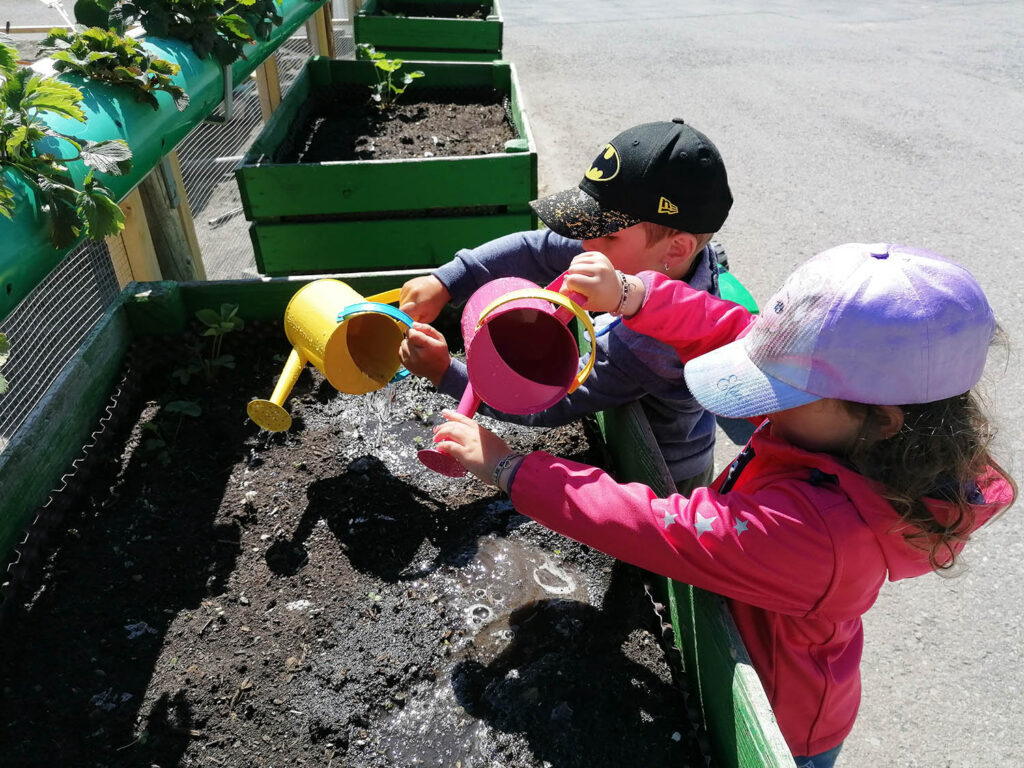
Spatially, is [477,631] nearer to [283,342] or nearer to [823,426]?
[823,426]

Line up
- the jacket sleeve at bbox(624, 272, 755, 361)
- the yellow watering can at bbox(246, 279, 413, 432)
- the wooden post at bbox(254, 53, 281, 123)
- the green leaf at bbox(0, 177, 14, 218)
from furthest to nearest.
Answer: the wooden post at bbox(254, 53, 281, 123), the yellow watering can at bbox(246, 279, 413, 432), the jacket sleeve at bbox(624, 272, 755, 361), the green leaf at bbox(0, 177, 14, 218)

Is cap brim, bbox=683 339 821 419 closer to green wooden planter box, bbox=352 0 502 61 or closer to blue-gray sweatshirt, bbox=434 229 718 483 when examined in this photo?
blue-gray sweatshirt, bbox=434 229 718 483

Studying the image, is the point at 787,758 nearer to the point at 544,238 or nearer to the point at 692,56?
the point at 544,238

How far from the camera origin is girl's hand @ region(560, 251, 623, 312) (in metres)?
1.32

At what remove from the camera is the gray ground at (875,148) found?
2.32 m

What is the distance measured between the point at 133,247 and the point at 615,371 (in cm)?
165

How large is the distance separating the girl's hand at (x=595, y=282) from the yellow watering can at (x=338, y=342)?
1.44 feet

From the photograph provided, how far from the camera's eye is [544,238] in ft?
6.68

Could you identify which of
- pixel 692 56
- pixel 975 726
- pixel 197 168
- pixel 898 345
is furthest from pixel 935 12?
pixel 898 345

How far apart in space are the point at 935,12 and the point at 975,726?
1331 cm

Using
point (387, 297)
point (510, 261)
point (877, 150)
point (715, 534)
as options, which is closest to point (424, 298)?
point (387, 297)

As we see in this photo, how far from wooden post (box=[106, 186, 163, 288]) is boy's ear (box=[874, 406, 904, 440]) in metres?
2.10

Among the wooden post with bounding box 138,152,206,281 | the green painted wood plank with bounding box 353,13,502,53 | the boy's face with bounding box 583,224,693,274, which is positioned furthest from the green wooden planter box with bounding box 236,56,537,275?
the green painted wood plank with bounding box 353,13,502,53

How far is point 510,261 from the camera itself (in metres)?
2.04
